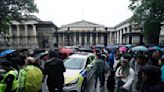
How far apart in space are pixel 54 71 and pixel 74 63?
495cm

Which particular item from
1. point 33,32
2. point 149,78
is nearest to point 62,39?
point 33,32

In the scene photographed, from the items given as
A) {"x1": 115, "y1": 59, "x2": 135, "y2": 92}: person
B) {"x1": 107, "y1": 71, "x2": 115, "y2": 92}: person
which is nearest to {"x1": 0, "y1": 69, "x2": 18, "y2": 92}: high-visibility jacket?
{"x1": 115, "y1": 59, "x2": 135, "y2": 92}: person

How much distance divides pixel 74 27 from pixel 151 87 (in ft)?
385

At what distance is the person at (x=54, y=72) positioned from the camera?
938 centimetres

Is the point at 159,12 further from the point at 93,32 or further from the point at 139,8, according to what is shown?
the point at 93,32

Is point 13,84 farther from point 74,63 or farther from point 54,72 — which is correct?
point 74,63

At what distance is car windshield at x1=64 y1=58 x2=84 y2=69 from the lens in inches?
549

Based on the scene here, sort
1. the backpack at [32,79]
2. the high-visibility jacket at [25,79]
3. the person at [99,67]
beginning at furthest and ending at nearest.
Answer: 1. the person at [99,67]
2. the backpack at [32,79]
3. the high-visibility jacket at [25,79]

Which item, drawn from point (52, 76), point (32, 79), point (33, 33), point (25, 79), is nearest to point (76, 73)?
point (52, 76)

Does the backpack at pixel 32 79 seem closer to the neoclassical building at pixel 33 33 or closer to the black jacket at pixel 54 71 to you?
the black jacket at pixel 54 71

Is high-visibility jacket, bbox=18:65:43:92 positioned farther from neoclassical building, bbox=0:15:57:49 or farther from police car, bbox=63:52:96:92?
neoclassical building, bbox=0:15:57:49

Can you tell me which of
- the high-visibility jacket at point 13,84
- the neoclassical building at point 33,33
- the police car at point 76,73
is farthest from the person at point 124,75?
the neoclassical building at point 33,33

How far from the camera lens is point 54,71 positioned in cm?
938

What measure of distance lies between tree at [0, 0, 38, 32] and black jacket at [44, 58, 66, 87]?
2886 cm
